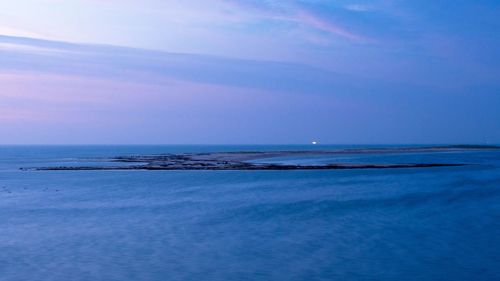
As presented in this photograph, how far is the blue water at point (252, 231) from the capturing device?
1402 centimetres

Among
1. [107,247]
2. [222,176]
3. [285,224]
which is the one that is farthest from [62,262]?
[222,176]

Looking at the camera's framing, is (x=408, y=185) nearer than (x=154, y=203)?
No

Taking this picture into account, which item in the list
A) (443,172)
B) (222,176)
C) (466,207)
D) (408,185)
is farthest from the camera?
(443,172)

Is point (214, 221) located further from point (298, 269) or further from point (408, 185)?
point (408, 185)

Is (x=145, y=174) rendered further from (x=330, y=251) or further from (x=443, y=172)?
(x=330, y=251)

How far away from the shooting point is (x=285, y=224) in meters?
20.8

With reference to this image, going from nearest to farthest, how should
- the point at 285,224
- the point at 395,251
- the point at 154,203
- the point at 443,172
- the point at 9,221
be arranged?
the point at 395,251
the point at 285,224
the point at 9,221
the point at 154,203
the point at 443,172

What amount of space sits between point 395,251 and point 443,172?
108 ft

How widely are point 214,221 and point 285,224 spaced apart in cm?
267

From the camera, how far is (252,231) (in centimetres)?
1936

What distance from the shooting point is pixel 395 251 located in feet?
52.5

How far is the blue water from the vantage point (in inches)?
552

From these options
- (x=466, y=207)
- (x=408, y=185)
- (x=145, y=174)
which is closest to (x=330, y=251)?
(x=466, y=207)

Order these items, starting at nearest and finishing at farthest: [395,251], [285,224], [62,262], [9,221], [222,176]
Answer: [62,262], [395,251], [285,224], [9,221], [222,176]
